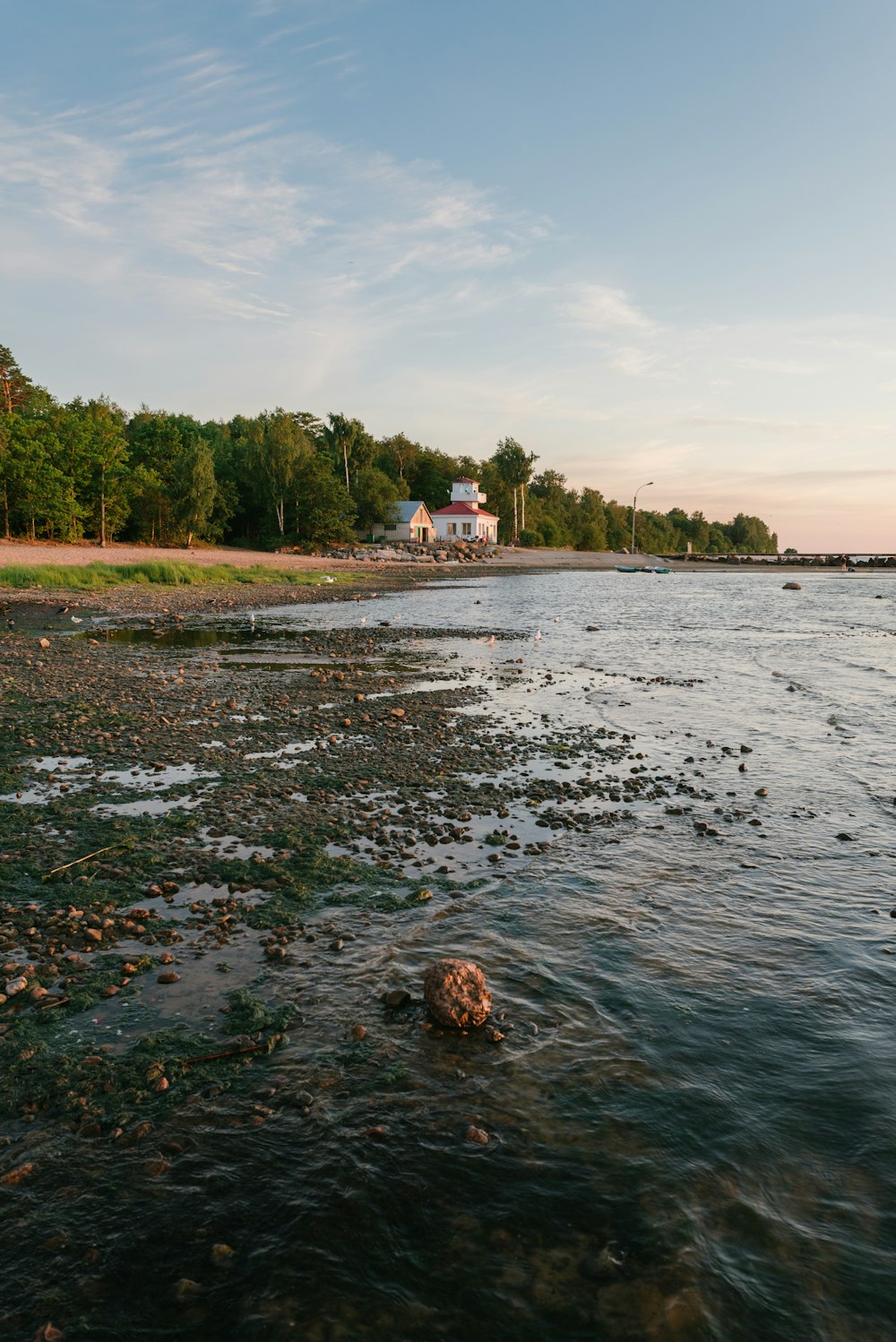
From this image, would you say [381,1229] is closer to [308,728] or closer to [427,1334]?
[427,1334]

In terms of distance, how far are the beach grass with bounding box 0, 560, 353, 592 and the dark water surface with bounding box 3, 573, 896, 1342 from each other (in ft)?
130

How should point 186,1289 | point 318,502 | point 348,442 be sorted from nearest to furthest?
point 186,1289
point 318,502
point 348,442

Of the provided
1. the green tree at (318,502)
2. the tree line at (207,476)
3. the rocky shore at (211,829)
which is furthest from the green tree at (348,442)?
the rocky shore at (211,829)

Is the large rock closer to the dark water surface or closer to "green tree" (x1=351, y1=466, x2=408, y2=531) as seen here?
the dark water surface

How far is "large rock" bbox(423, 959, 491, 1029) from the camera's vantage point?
234 inches

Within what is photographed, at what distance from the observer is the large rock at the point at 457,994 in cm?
595

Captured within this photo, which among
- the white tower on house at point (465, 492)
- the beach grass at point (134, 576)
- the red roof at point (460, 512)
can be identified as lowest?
the beach grass at point (134, 576)

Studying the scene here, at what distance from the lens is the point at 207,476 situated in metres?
81.2

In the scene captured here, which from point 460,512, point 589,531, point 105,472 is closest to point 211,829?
point 105,472

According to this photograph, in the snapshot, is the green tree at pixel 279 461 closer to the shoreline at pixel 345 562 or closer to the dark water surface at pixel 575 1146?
the shoreline at pixel 345 562

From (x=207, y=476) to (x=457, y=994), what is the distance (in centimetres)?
8249

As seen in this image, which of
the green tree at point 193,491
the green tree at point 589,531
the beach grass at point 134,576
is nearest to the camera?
the beach grass at point 134,576

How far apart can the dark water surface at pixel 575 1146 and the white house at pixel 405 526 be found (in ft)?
378

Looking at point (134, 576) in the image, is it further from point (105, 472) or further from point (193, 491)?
point (193, 491)
